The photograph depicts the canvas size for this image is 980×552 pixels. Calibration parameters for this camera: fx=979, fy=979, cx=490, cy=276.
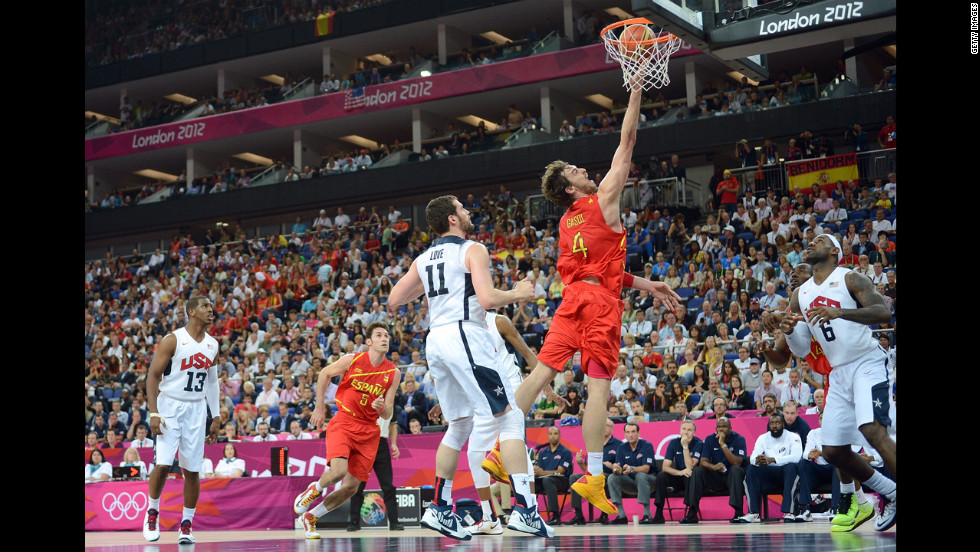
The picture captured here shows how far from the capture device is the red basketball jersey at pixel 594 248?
752 centimetres

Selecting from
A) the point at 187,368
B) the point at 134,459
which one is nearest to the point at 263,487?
the point at 134,459

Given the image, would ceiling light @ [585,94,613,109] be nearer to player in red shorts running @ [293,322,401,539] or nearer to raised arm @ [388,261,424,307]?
player in red shorts running @ [293,322,401,539]

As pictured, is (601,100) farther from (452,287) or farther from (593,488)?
(593,488)

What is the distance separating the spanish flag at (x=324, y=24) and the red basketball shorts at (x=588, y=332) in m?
33.0

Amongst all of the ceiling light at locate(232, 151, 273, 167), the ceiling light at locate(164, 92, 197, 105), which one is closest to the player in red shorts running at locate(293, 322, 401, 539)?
the ceiling light at locate(232, 151, 273, 167)

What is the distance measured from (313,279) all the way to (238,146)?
15.0m

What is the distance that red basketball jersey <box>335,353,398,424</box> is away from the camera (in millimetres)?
11266

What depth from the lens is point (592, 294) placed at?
7465 millimetres

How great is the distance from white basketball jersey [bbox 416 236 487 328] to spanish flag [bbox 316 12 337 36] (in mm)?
32489

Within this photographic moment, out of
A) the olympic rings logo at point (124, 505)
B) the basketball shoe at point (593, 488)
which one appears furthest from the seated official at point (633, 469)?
the olympic rings logo at point (124, 505)

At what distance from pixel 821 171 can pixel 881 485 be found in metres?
17.7

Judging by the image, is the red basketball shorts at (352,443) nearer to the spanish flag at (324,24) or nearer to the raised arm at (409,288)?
the raised arm at (409,288)
